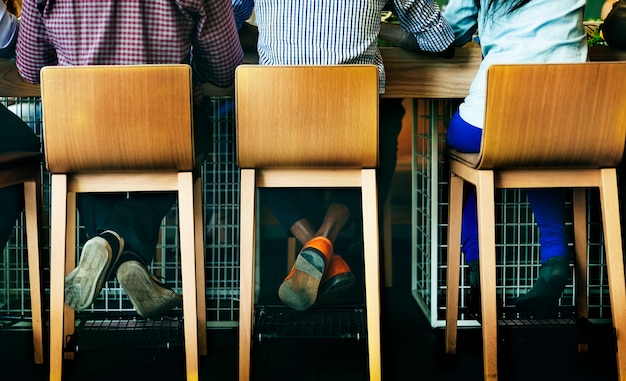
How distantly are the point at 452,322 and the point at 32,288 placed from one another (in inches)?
48.2

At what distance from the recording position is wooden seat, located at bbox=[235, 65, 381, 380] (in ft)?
5.76

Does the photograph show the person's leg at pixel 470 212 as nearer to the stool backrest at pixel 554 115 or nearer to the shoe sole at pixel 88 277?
the stool backrest at pixel 554 115

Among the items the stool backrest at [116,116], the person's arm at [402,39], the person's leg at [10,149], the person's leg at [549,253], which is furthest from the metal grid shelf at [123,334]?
the person's arm at [402,39]

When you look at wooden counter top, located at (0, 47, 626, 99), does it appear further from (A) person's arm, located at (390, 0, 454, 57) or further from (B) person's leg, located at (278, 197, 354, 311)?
(B) person's leg, located at (278, 197, 354, 311)

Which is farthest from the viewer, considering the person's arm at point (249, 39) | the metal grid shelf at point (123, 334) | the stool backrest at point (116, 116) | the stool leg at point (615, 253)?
the person's arm at point (249, 39)

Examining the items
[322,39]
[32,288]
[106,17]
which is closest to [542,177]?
[322,39]

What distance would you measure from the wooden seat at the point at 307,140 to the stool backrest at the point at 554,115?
29cm

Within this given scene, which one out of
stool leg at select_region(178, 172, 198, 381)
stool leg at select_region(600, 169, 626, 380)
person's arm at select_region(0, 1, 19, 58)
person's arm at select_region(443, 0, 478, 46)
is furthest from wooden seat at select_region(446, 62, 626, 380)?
person's arm at select_region(0, 1, 19, 58)

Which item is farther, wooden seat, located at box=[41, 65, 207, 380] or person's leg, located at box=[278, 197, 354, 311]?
person's leg, located at box=[278, 197, 354, 311]

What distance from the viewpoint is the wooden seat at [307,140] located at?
5.76ft

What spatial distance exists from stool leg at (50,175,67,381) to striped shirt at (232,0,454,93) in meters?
0.72

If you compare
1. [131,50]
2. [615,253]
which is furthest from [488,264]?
[131,50]

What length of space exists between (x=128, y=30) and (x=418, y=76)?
2.74ft

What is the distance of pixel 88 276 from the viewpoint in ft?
5.75
